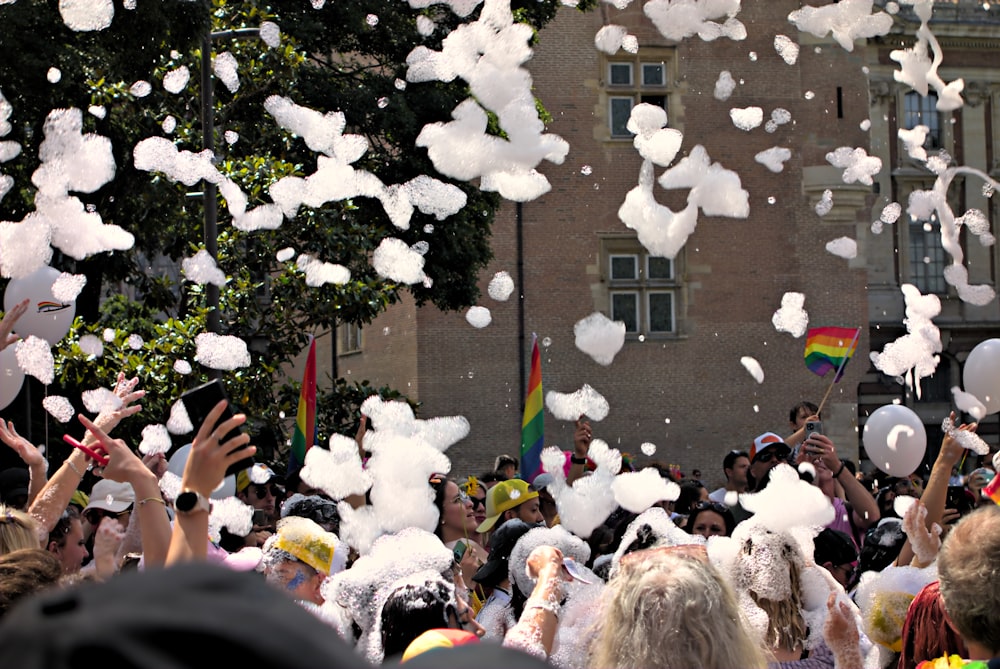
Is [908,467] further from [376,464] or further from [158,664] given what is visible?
[158,664]

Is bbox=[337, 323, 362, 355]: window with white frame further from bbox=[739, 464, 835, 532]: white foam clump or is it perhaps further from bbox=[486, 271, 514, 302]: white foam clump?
bbox=[739, 464, 835, 532]: white foam clump

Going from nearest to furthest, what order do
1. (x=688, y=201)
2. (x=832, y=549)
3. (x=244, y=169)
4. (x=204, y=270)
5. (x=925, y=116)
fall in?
1. (x=832, y=549)
2. (x=688, y=201)
3. (x=204, y=270)
4. (x=244, y=169)
5. (x=925, y=116)

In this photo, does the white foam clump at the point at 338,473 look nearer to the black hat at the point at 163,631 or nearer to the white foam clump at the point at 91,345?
the white foam clump at the point at 91,345

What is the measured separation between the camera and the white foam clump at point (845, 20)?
25.8 ft

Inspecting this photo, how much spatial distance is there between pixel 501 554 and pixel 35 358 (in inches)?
125

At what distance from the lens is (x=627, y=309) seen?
2183 cm

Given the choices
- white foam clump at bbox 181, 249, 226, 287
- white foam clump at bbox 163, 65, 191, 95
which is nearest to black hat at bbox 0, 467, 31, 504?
white foam clump at bbox 181, 249, 226, 287

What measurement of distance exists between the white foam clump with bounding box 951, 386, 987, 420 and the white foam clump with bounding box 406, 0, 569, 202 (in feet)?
9.05

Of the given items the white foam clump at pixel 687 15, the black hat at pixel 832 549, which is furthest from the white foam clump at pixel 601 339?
the black hat at pixel 832 549

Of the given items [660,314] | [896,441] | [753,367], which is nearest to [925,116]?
[660,314]

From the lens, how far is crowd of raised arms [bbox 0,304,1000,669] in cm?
70

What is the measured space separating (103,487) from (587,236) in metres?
16.0

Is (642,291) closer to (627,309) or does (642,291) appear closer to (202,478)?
(627,309)

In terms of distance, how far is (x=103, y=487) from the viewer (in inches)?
232
